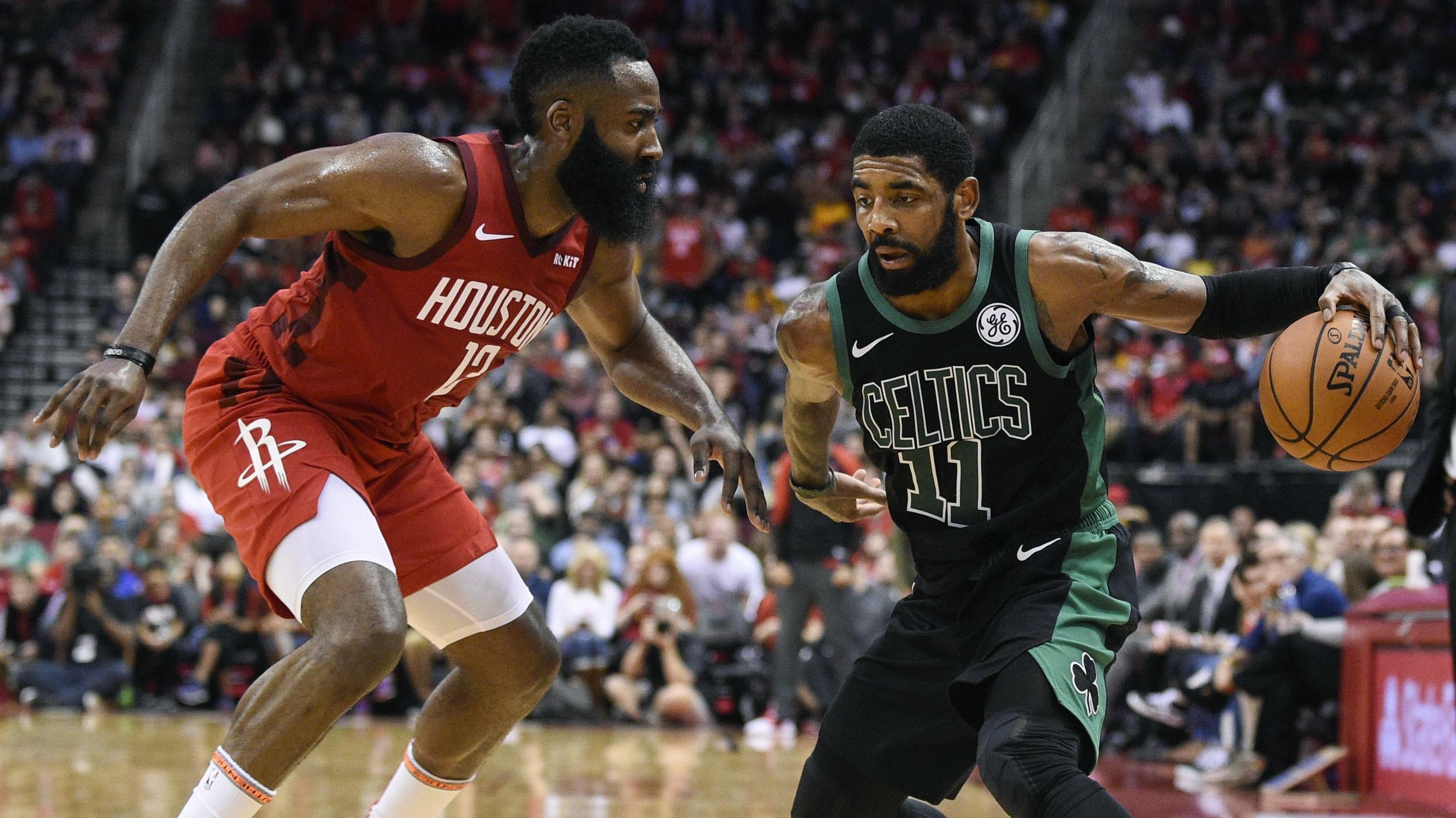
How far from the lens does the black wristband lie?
324cm

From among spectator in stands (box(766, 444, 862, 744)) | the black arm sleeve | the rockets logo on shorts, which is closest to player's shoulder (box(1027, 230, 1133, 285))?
the black arm sleeve

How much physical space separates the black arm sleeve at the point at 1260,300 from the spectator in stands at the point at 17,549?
10798 millimetres

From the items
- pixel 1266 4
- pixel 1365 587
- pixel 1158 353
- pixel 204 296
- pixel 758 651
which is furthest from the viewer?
pixel 1266 4

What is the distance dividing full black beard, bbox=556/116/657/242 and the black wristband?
1.12 m

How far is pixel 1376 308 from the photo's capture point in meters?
3.38

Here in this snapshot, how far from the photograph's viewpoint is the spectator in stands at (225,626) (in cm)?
1147

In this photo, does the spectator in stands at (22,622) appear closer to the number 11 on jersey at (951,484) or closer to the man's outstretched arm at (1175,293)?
the number 11 on jersey at (951,484)

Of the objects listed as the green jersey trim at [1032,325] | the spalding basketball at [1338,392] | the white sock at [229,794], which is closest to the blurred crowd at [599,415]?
the green jersey trim at [1032,325]

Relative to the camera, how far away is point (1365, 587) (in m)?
8.02

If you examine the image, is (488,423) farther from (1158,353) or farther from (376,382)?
(376,382)

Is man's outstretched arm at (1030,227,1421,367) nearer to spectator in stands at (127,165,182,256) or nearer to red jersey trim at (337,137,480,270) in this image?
red jersey trim at (337,137,480,270)

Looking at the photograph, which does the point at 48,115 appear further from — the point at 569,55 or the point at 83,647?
the point at 569,55

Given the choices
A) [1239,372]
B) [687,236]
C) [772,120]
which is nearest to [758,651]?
[1239,372]

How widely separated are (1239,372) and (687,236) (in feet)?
21.6
